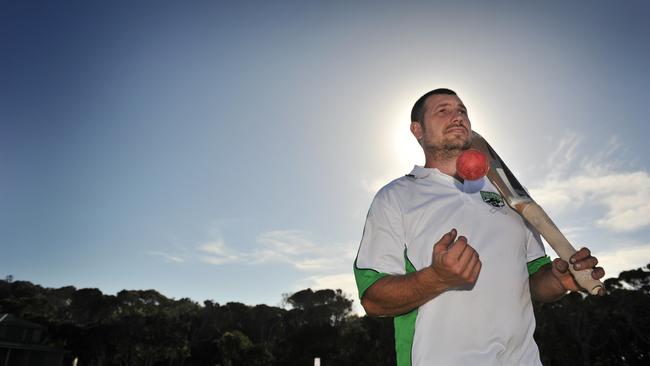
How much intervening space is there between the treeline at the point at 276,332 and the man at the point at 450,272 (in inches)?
1867

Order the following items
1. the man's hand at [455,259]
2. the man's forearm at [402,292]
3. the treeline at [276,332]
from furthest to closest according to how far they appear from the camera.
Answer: the treeline at [276,332] → the man's forearm at [402,292] → the man's hand at [455,259]

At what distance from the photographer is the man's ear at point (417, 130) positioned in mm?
3160

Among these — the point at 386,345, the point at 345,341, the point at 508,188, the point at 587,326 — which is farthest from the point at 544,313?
the point at 508,188

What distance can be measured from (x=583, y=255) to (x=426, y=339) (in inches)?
38.1

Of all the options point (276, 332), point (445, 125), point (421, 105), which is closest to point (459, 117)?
point (445, 125)

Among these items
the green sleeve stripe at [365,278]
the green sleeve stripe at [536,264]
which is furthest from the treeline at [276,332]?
the green sleeve stripe at [365,278]

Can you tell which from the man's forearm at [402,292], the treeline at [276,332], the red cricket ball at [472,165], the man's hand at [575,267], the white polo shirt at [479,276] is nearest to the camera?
the man's forearm at [402,292]

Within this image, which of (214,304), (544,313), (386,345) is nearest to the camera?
(544,313)

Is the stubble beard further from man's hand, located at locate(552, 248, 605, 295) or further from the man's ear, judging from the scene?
man's hand, located at locate(552, 248, 605, 295)

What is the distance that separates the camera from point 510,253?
2494mm

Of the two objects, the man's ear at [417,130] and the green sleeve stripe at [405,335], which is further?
the man's ear at [417,130]

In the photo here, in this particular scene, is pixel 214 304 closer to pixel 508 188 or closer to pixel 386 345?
pixel 386 345

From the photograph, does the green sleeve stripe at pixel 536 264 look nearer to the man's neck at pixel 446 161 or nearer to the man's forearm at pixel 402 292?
the man's neck at pixel 446 161

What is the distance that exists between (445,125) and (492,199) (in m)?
0.62
